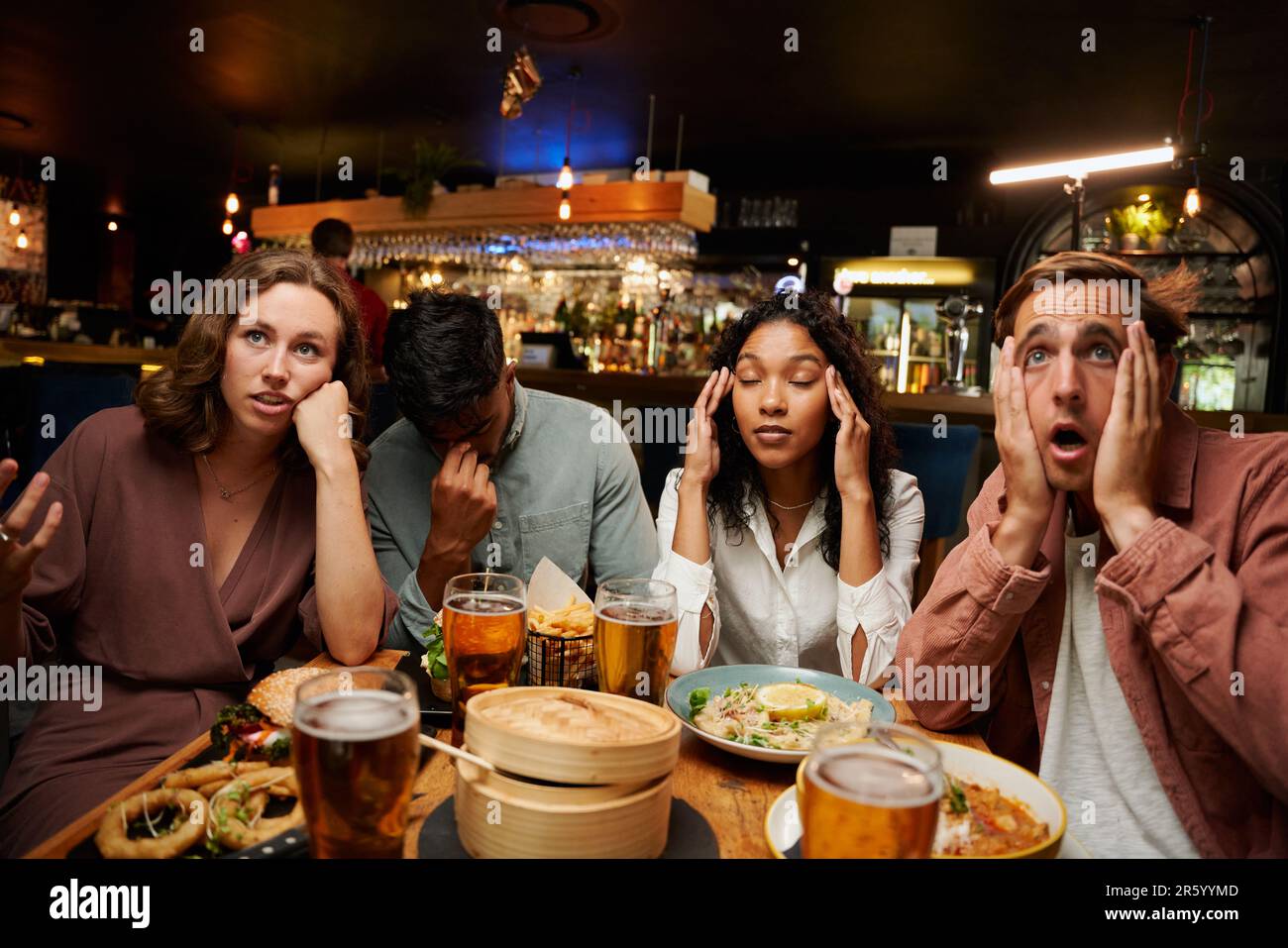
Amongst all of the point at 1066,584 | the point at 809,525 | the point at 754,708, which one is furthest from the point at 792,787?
the point at 809,525

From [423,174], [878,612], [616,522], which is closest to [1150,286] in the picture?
[878,612]

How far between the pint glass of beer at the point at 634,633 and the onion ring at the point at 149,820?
498 millimetres

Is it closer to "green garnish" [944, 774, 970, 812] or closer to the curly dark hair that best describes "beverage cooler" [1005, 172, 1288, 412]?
the curly dark hair

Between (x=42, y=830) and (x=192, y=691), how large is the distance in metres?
0.31

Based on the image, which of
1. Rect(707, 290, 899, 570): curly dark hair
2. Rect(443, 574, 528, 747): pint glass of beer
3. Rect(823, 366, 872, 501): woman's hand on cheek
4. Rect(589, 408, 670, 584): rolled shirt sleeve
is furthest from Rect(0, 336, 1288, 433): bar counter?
Rect(443, 574, 528, 747): pint glass of beer

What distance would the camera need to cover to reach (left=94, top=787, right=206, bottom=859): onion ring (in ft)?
2.78

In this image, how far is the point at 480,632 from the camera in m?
1.12

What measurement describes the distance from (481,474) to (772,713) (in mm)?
927

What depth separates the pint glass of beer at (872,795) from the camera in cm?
73

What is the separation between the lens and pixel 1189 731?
122 cm

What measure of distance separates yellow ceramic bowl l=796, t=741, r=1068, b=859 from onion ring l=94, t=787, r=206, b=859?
2.02 ft

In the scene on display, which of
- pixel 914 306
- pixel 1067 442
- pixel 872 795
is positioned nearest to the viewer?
pixel 872 795

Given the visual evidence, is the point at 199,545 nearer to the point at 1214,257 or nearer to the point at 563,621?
the point at 563,621

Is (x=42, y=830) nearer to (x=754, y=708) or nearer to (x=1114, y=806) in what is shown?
(x=754, y=708)
